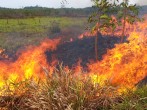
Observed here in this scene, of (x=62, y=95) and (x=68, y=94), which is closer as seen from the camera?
(x=62, y=95)

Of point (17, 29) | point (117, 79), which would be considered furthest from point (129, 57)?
point (17, 29)

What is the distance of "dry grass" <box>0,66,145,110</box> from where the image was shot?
325 inches

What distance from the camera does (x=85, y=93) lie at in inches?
334

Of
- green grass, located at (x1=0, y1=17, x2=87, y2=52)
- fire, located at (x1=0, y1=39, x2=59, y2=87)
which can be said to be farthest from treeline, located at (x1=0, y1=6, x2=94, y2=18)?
fire, located at (x1=0, y1=39, x2=59, y2=87)

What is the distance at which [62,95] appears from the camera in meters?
8.30

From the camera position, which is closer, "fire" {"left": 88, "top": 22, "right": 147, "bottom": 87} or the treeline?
"fire" {"left": 88, "top": 22, "right": 147, "bottom": 87}

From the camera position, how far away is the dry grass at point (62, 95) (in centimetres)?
827

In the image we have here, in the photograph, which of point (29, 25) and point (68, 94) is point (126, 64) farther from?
point (29, 25)

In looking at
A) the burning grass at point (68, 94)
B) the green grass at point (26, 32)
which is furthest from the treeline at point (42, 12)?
the burning grass at point (68, 94)

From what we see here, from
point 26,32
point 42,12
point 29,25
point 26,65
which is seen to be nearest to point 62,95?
point 26,65

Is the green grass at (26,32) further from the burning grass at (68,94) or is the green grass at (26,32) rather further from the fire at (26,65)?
the burning grass at (68,94)

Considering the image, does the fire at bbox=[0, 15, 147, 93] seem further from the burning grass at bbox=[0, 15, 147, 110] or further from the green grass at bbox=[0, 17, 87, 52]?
the burning grass at bbox=[0, 15, 147, 110]

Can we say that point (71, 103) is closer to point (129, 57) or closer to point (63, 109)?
point (63, 109)

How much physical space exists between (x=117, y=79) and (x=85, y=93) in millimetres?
15873
